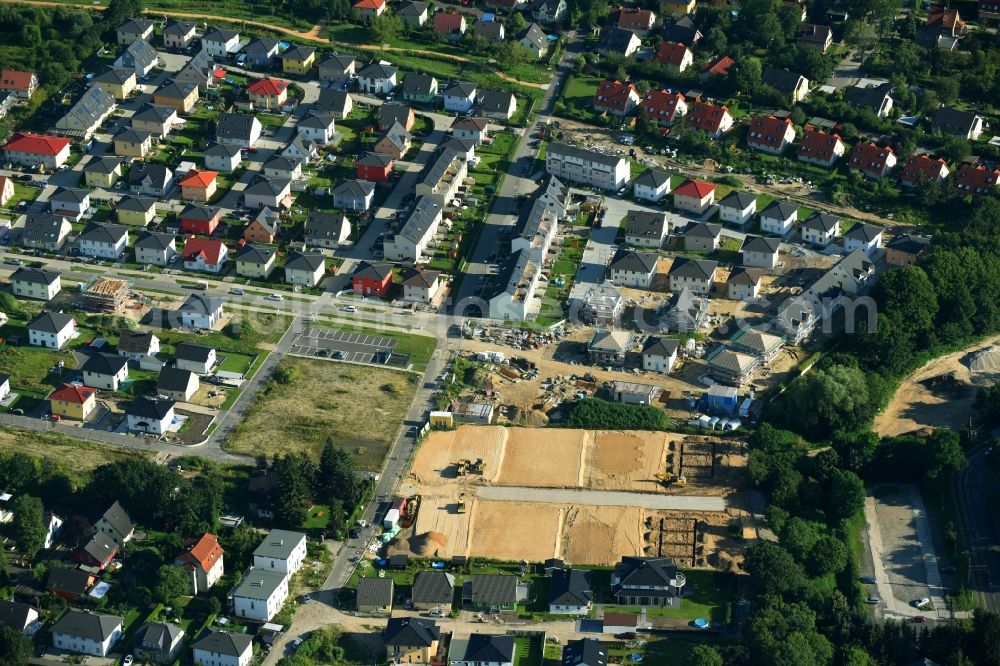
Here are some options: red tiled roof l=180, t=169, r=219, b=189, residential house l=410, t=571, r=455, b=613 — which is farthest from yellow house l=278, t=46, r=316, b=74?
residential house l=410, t=571, r=455, b=613

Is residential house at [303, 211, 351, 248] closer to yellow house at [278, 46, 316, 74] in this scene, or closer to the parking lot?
the parking lot

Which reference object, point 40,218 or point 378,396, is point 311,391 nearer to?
point 378,396

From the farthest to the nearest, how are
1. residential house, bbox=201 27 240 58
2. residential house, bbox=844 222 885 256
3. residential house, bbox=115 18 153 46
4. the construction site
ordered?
1. residential house, bbox=115 18 153 46
2. residential house, bbox=201 27 240 58
3. residential house, bbox=844 222 885 256
4. the construction site

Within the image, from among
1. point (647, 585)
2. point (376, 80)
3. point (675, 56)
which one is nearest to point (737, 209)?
point (675, 56)

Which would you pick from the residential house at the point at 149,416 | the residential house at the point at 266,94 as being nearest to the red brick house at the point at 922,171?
the residential house at the point at 266,94

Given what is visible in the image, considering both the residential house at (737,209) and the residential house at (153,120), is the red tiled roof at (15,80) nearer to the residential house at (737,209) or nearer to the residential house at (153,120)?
the residential house at (153,120)

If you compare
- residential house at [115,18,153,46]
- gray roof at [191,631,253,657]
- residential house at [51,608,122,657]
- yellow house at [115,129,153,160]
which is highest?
residential house at [115,18,153,46]
